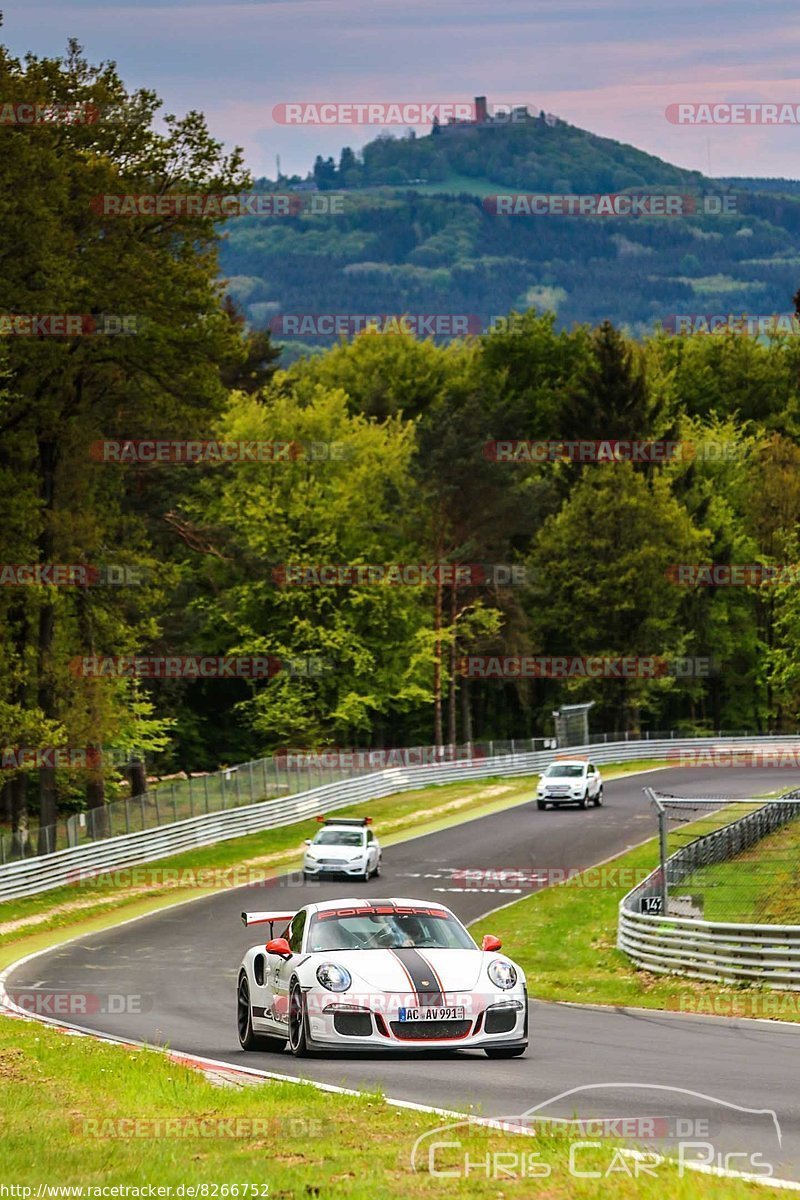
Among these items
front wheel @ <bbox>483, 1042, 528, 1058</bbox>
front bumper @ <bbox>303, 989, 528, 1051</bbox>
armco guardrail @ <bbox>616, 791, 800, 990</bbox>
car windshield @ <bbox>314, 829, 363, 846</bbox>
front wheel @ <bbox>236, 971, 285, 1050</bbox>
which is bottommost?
car windshield @ <bbox>314, 829, 363, 846</bbox>

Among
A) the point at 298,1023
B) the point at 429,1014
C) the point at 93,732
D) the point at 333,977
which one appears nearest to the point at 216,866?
the point at 93,732

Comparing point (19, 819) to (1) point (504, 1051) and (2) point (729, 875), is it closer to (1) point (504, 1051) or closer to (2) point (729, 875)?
(2) point (729, 875)

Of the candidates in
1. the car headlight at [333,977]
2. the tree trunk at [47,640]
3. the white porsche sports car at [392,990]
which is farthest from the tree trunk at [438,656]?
the car headlight at [333,977]

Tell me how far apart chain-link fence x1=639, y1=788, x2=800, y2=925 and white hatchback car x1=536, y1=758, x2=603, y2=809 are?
24.3 meters

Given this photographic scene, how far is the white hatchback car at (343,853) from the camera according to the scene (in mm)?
41219

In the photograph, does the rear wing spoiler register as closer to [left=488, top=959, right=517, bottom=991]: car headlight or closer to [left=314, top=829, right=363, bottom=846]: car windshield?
[left=488, top=959, right=517, bottom=991]: car headlight

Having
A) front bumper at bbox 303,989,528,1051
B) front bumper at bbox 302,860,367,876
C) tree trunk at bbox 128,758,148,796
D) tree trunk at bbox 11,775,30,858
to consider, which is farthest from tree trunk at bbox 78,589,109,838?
front bumper at bbox 303,989,528,1051

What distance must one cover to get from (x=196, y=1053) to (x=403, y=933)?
97.0 inches

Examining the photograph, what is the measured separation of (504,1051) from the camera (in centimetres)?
1459

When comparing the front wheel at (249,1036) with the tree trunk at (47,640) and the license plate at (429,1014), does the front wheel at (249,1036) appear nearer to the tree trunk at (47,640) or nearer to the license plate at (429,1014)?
the license plate at (429,1014)

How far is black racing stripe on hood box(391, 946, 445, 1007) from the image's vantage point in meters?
14.2

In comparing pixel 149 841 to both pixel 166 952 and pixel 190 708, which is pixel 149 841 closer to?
pixel 166 952

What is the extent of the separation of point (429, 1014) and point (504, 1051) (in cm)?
87

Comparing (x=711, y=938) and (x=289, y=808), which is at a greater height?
(x=711, y=938)
